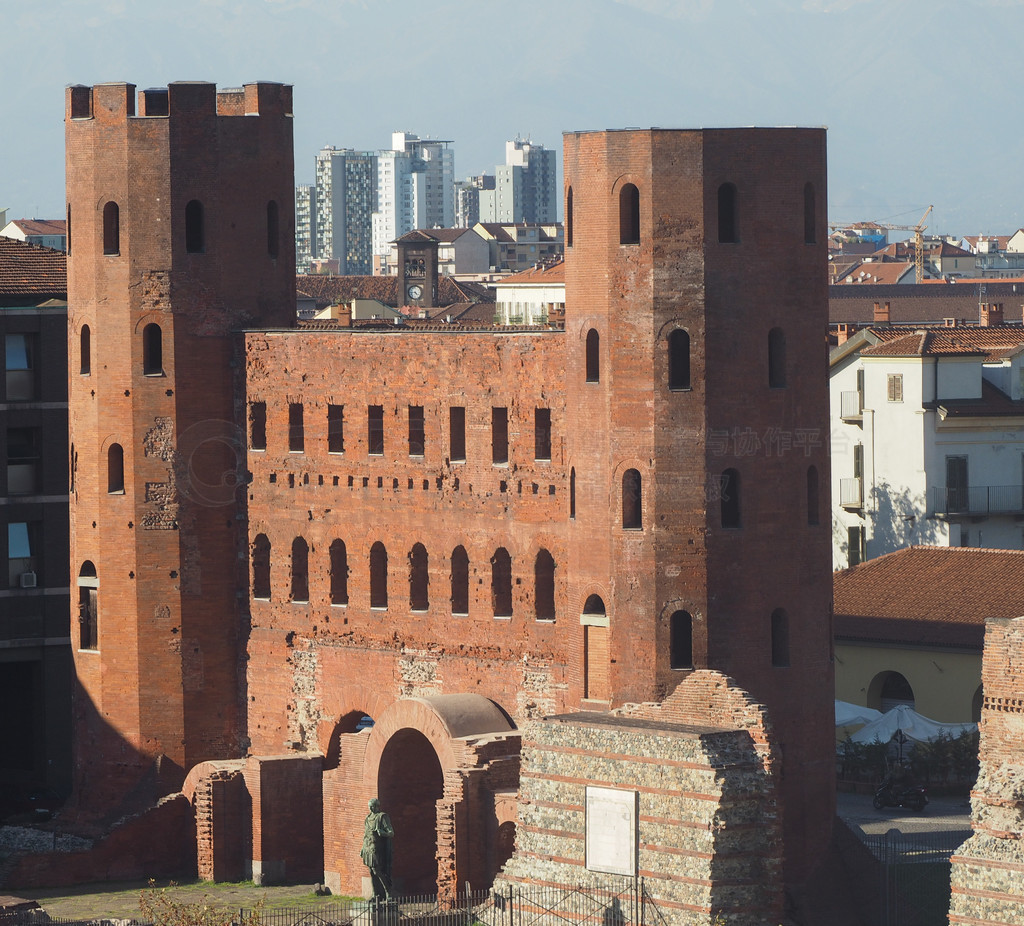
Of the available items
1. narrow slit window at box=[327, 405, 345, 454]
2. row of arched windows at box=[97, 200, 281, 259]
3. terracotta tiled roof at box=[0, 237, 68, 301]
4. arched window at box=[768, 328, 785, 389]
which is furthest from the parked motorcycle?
terracotta tiled roof at box=[0, 237, 68, 301]

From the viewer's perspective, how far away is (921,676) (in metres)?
66.1

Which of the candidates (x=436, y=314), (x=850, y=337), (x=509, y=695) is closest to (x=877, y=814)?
(x=509, y=695)

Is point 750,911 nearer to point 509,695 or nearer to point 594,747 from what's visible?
point 594,747

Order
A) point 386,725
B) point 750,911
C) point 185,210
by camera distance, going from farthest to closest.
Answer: point 185,210
point 386,725
point 750,911

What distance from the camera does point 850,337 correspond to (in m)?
84.5

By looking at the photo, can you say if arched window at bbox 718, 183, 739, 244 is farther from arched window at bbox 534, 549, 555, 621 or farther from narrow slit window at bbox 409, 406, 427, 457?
narrow slit window at bbox 409, 406, 427, 457

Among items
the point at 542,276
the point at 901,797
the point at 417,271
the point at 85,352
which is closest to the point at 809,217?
the point at 901,797

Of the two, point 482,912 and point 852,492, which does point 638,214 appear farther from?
point 852,492

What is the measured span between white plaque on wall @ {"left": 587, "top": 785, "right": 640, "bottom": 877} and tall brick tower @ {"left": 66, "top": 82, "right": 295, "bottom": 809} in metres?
15.1

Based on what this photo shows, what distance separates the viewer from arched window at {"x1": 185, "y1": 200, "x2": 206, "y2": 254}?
58.3 meters

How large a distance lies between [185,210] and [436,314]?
246ft

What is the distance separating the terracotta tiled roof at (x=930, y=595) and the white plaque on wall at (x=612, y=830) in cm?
2118

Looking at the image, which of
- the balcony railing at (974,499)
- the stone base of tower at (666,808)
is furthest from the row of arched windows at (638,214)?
the balcony railing at (974,499)

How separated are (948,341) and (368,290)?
244 feet
